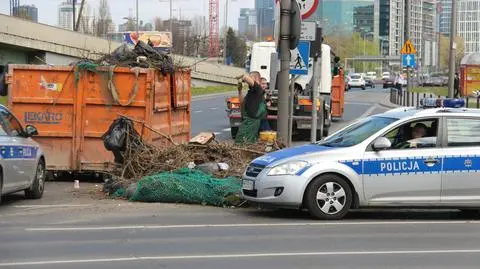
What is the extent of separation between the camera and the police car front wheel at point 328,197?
9.98 meters

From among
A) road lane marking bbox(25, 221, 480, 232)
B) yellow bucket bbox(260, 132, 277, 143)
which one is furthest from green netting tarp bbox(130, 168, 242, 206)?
yellow bucket bbox(260, 132, 277, 143)

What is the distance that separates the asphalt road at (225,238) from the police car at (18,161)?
0.45 m

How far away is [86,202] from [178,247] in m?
4.20

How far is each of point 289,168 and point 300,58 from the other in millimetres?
5430

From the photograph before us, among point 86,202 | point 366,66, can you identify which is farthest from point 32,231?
point 366,66

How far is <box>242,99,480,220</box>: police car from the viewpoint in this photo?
9.98m

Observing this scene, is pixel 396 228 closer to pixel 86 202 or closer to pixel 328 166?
pixel 328 166

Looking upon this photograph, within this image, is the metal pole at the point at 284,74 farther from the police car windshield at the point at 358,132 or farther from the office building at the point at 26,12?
the office building at the point at 26,12

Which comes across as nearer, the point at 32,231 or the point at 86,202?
the point at 32,231

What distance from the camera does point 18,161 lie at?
36.9 ft

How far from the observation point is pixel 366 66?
182250 millimetres

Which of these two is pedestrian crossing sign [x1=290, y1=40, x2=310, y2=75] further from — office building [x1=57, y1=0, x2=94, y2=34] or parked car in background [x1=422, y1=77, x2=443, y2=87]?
parked car in background [x1=422, y1=77, x2=443, y2=87]

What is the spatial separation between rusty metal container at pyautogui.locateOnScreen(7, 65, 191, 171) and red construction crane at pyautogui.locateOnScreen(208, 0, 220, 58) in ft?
335

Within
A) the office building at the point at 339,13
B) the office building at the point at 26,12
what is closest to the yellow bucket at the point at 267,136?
the office building at the point at 339,13
